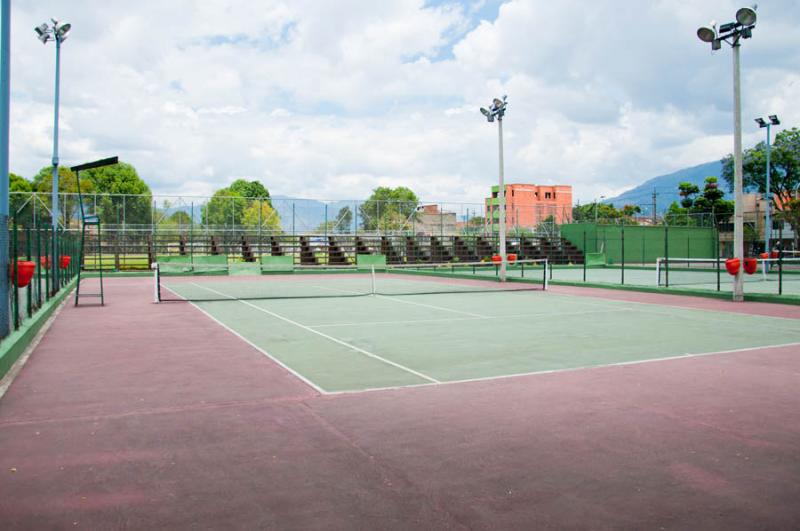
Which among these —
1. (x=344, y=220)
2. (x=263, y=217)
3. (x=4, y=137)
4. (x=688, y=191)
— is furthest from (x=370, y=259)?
(x=688, y=191)

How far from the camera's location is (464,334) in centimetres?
1212

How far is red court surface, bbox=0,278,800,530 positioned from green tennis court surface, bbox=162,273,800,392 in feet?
2.65

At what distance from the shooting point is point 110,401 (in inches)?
275

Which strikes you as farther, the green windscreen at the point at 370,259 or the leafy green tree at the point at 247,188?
A: the leafy green tree at the point at 247,188

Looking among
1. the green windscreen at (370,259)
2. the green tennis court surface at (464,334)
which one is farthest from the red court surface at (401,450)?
the green windscreen at (370,259)

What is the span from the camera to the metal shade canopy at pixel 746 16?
17156mm

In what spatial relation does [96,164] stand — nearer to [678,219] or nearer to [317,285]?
[317,285]

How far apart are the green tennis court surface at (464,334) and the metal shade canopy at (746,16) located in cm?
765

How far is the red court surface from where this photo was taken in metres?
4.09

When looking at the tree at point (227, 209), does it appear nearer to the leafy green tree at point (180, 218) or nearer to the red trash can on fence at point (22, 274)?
the leafy green tree at point (180, 218)

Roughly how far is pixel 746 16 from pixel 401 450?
1689 cm

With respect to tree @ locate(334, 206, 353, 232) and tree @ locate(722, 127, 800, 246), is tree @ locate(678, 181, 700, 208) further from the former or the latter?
tree @ locate(334, 206, 353, 232)

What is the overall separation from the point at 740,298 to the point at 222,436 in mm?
17163

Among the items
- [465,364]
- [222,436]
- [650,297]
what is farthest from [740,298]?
[222,436]
